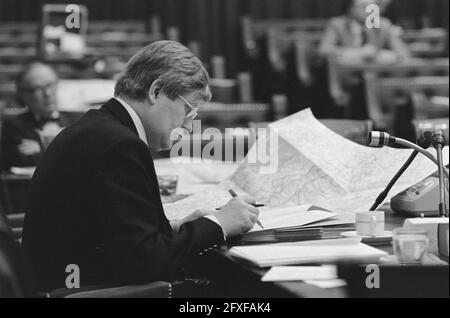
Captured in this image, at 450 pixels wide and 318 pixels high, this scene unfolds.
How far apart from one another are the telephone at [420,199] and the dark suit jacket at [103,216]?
64cm

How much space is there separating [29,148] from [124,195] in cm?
253

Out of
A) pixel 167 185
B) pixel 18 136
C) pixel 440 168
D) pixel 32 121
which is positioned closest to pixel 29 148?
pixel 18 136

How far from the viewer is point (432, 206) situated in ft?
8.07

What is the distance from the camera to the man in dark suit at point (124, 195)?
2031mm

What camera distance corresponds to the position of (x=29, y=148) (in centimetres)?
445

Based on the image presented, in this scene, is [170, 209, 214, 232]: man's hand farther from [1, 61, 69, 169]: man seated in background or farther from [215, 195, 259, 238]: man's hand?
[1, 61, 69, 169]: man seated in background

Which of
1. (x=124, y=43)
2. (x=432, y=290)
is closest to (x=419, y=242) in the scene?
(x=432, y=290)

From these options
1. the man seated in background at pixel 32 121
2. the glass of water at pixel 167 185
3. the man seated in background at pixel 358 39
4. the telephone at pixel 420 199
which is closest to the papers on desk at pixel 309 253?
the telephone at pixel 420 199

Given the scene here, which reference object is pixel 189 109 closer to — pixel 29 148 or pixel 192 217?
pixel 192 217

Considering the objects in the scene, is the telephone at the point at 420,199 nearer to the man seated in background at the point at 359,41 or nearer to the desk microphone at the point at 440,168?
the desk microphone at the point at 440,168

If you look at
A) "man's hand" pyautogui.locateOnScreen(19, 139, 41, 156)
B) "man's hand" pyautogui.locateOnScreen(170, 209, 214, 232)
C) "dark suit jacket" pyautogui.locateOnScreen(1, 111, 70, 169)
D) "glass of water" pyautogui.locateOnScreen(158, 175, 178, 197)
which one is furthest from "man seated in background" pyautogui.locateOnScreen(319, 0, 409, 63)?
"man's hand" pyautogui.locateOnScreen(170, 209, 214, 232)

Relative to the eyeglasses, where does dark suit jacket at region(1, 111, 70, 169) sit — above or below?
below

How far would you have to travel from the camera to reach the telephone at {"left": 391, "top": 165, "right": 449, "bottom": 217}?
2.46m

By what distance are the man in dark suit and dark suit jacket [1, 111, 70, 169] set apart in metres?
2.07
